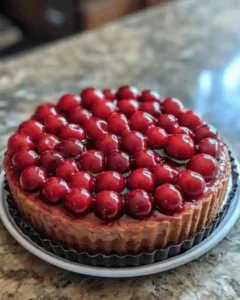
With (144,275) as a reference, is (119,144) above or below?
above

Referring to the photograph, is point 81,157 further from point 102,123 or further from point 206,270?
point 206,270

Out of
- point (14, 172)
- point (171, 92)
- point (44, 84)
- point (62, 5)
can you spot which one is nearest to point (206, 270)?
point (14, 172)

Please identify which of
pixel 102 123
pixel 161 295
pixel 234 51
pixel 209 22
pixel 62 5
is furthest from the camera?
pixel 62 5

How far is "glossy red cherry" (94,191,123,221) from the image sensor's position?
806 millimetres

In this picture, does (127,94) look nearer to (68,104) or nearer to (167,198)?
(68,104)

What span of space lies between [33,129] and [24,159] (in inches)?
3.5

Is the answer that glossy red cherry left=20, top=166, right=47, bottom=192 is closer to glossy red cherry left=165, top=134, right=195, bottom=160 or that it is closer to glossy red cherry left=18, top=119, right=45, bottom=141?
glossy red cherry left=18, top=119, right=45, bottom=141

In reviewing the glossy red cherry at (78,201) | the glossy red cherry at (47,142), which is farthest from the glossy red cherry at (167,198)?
the glossy red cherry at (47,142)

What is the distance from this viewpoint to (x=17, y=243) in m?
0.92

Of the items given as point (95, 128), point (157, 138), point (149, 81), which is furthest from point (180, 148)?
point (149, 81)

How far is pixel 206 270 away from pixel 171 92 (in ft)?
1.90

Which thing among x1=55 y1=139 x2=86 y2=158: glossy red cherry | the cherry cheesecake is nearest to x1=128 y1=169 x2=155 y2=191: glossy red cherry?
the cherry cheesecake

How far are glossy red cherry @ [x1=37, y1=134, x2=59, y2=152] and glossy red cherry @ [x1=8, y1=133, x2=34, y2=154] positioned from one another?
0.02 m

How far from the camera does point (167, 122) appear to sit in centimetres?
97
